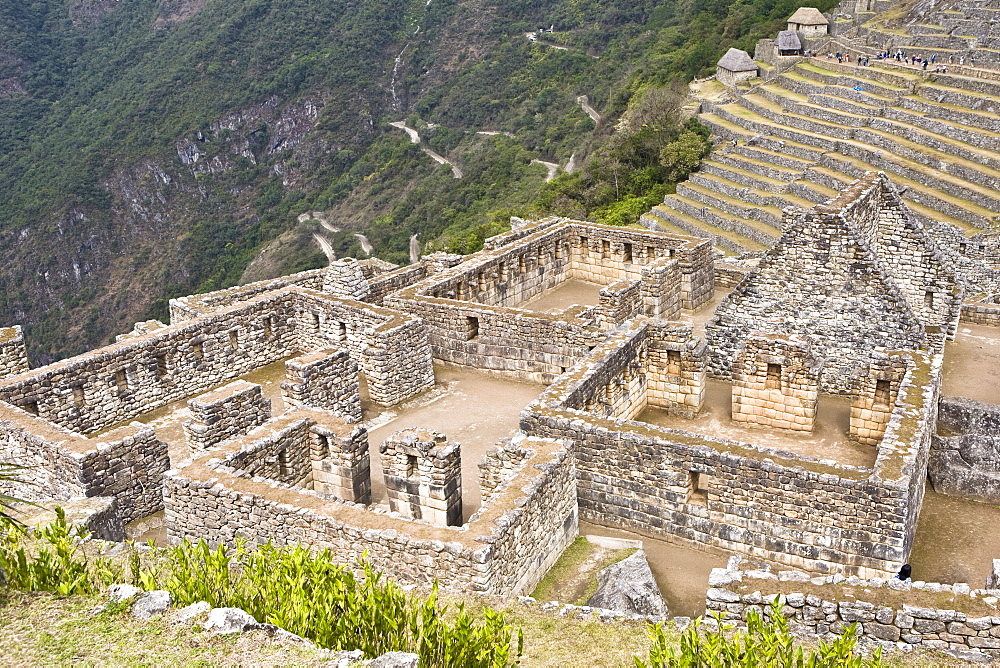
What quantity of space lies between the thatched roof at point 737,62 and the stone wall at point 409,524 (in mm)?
46388

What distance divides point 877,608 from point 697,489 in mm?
3036

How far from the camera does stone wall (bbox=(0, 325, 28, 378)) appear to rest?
1450 cm

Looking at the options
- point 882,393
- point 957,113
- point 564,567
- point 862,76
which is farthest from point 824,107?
point 564,567

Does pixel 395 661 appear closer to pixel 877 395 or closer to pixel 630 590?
pixel 630 590

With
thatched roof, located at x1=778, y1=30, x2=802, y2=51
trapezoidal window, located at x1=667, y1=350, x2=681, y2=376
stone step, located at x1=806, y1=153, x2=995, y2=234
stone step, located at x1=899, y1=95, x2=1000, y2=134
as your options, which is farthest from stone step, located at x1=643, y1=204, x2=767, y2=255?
thatched roof, located at x1=778, y1=30, x2=802, y2=51

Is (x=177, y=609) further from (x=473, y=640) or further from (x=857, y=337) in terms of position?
(x=857, y=337)

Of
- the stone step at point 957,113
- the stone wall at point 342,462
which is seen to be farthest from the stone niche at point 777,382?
the stone step at point 957,113

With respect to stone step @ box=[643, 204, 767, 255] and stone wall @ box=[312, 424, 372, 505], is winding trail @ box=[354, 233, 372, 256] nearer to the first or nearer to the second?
stone step @ box=[643, 204, 767, 255]

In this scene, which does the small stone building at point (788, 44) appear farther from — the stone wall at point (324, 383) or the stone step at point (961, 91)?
the stone wall at point (324, 383)

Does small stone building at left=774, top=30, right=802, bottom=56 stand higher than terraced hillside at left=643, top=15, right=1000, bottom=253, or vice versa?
small stone building at left=774, top=30, right=802, bottom=56

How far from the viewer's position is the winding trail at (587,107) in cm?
7273

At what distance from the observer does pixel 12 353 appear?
14.6m

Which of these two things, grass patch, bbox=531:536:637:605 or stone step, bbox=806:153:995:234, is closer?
grass patch, bbox=531:536:637:605

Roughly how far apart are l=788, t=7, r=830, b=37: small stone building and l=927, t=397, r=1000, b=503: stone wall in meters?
47.8
